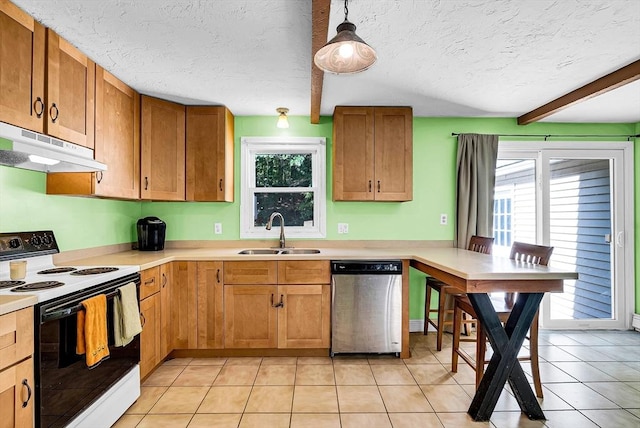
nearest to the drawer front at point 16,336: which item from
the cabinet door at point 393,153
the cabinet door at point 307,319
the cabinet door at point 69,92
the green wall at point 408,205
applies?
the cabinet door at point 69,92

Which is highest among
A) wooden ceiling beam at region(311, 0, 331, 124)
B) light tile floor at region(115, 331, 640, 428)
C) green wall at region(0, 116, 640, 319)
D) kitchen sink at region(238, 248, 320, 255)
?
wooden ceiling beam at region(311, 0, 331, 124)

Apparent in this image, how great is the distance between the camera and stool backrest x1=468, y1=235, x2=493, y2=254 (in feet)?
9.80

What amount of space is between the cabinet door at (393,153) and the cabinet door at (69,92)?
7.65ft

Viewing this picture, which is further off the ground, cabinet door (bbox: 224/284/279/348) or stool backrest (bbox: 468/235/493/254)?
stool backrest (bbox: 468/235/493/254)

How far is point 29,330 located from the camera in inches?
55.1

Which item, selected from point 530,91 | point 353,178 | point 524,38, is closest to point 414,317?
point 353,178

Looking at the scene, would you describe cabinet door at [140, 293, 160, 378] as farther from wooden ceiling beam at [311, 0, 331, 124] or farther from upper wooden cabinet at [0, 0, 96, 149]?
wooden ceiling beam at [311, 0, 331, 124]

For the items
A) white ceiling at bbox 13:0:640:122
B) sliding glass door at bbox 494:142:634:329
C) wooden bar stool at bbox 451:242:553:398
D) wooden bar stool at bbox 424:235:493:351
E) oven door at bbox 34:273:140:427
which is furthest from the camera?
sliding glass door at bbox 494:142:634:329

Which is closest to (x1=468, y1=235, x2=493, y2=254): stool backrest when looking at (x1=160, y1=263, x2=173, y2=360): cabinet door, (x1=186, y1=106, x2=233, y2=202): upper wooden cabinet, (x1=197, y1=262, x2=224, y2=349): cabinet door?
(x1=197, y1=262, x2=224, y2=349): cabinet door

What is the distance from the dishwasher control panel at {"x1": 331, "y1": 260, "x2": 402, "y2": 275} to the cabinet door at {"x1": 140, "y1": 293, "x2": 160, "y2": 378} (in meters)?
1.41

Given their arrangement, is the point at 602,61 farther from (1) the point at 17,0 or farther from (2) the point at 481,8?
(1) the point at 17,0

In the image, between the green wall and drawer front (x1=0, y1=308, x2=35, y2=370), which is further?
the green wall

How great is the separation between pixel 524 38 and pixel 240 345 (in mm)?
3028

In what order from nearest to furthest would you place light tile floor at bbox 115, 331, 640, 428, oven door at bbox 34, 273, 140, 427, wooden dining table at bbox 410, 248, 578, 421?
1. oven door at bbox 34, 273, 140, 427
2. wooden dining table at bbox 410, 248, 578, 421
3. light tile floor at bbox 115, 331, 640, 428
